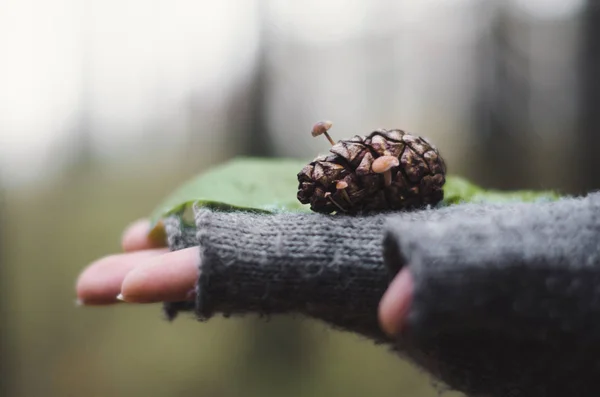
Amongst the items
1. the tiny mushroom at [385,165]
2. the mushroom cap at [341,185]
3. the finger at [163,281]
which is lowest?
the finger at [163,281]

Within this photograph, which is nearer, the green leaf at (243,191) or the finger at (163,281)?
the finger at (163,281)

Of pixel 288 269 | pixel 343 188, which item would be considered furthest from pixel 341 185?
pixel 288 269

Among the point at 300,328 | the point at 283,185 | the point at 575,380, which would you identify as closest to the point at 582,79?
the point at 300,328

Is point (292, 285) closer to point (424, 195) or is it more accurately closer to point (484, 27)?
point (424, 195)

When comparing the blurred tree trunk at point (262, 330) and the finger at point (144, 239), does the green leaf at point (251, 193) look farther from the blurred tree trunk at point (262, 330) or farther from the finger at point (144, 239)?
the blurred tree trunk at point (262, 330)

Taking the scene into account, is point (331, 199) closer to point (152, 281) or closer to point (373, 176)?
point (373, 176)

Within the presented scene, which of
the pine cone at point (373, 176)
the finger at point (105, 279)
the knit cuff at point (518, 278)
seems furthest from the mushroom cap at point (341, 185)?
the finger at point (105, 279)
